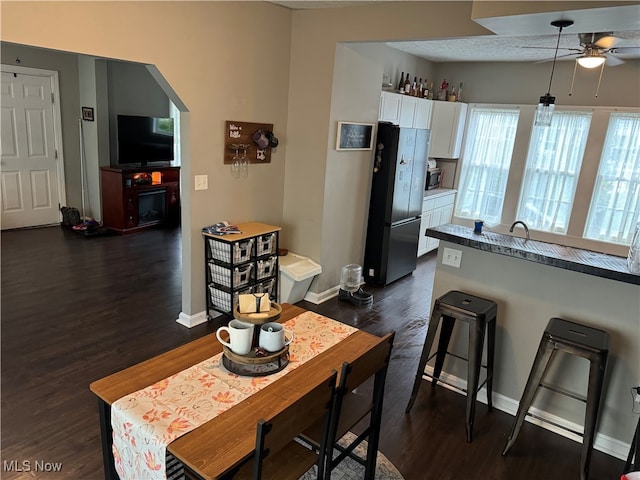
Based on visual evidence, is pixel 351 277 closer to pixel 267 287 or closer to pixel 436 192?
pixel 267 287

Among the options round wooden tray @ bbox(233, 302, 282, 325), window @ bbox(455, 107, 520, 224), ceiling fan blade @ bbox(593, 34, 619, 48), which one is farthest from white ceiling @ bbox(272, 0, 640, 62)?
round wooden tray @ bbox(233, 302, 282, 325)

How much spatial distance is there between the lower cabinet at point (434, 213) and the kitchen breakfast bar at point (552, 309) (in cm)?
276

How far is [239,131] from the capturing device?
3.69m

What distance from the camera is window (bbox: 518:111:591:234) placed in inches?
221

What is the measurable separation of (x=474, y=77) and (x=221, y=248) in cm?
472

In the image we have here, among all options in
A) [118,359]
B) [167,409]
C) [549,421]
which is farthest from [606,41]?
[118,359]

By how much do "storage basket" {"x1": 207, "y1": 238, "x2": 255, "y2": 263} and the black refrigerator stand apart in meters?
1.60

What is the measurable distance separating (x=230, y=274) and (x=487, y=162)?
14.4 ft

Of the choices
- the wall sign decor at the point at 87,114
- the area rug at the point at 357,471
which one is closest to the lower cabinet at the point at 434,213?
the area rug at the point at 357,471

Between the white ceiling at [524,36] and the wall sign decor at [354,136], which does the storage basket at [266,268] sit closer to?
the wall sign decor at [354,136]

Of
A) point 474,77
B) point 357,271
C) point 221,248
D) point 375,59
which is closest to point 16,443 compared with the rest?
point 221,248

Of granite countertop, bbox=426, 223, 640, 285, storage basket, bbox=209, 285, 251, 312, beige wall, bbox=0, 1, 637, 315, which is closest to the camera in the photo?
granite countertop, bbox=426, 223, 640, 285

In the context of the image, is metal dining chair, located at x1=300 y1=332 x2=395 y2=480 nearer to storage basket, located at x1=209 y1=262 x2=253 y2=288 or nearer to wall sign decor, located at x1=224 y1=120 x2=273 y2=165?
storage basket, located at x1=209 y1=262 x2=253 y2=288

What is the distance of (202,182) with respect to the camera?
351 centimetres
